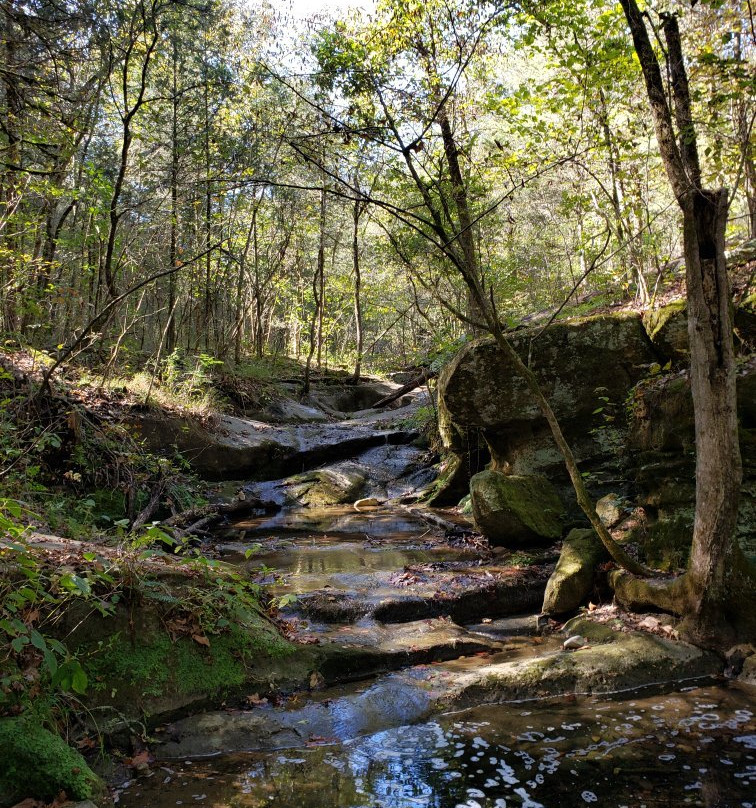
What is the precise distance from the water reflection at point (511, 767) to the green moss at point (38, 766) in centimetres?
36

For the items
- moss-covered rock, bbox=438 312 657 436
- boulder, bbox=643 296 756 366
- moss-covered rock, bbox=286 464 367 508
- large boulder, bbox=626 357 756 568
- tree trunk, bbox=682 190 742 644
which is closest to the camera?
tree trunk, bbox=682 190 742 644

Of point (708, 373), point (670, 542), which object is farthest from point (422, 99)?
point (670, 542)

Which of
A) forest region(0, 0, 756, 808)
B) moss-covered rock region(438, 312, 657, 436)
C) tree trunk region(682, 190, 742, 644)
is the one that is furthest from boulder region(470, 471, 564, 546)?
tree trunk region(682, 190, 742, 644)

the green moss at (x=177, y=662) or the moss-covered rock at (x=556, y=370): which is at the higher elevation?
the moss-covered rock at (x=556, y=370)

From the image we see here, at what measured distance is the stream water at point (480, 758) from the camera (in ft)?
9.68

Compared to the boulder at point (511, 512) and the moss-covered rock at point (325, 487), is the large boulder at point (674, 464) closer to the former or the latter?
the boulder at point (511, 512)

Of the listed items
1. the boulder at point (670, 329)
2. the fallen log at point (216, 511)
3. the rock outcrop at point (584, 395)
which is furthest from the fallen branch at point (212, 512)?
the boulder at point (670, 329)

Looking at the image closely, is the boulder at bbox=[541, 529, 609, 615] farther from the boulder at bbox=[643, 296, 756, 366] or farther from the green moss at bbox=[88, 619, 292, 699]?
the green moss at bbox=[88, 619, 292, 699]

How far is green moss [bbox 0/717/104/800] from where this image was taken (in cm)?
249

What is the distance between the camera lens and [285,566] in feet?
25.5

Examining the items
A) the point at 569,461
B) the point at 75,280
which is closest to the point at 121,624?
→ the point at 569,461

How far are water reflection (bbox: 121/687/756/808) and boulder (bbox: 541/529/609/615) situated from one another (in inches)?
75.9

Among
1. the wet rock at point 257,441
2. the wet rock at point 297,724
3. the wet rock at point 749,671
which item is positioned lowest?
the wet rock at point 297,724

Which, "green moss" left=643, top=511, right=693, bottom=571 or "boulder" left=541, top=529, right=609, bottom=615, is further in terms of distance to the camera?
"boulder" left=541, top=529, right=609, bottom=615
